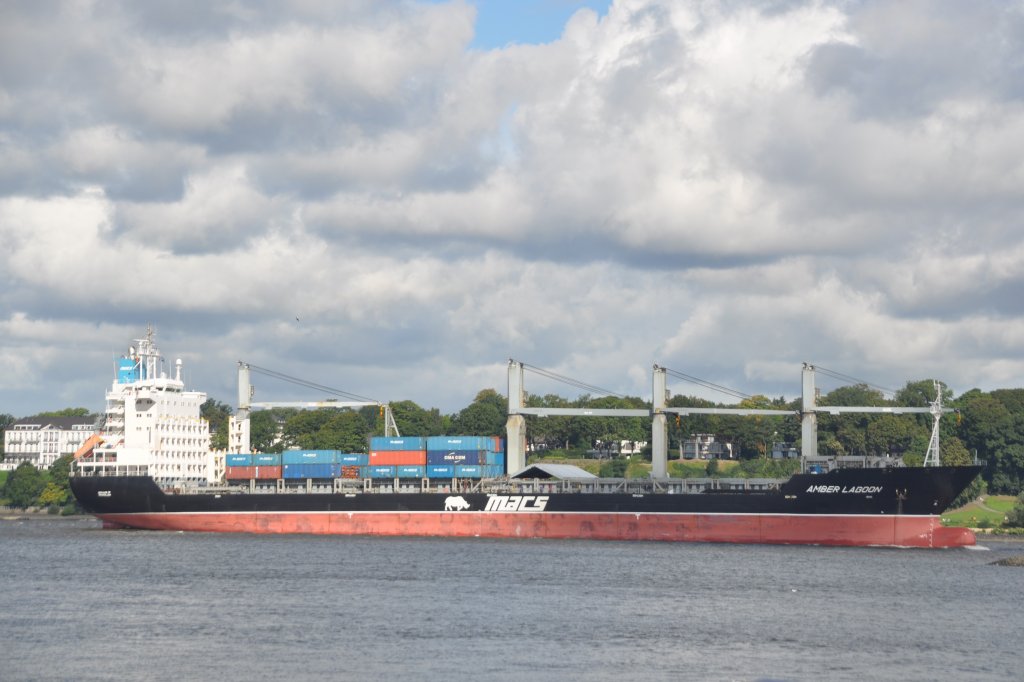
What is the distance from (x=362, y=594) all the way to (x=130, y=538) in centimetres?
2892

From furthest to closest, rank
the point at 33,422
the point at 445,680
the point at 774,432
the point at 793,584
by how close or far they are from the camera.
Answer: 1. the point at 33,422
2. the point at 774,432
3. the point at 793,584
4. the point at 445,680

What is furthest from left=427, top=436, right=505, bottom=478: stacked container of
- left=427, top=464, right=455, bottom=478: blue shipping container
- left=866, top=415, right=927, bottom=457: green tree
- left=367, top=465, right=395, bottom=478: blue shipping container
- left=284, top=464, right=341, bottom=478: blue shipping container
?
left=866, top=415, right=927, bottom=457: green tree

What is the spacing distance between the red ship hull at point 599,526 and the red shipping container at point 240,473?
128 inches

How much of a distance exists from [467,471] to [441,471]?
1389 mm

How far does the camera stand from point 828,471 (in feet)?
200

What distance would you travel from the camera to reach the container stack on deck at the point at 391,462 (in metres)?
68.6

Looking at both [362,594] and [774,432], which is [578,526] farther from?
[774,432]

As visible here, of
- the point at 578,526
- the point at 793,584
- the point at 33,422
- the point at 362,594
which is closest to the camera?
the point at 362,594

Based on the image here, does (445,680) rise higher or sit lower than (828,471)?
lower

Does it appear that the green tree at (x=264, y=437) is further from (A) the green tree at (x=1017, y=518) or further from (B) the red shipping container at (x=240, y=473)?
(A) the green tree at (x=1017, y=518)

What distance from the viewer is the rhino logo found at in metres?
65.4

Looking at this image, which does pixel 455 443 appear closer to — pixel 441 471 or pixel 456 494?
pixel 441 471

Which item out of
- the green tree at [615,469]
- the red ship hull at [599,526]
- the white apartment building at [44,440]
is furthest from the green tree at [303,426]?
the red ship hull at [599,526]

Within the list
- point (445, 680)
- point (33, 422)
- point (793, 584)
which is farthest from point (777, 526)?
point (33, 422)
